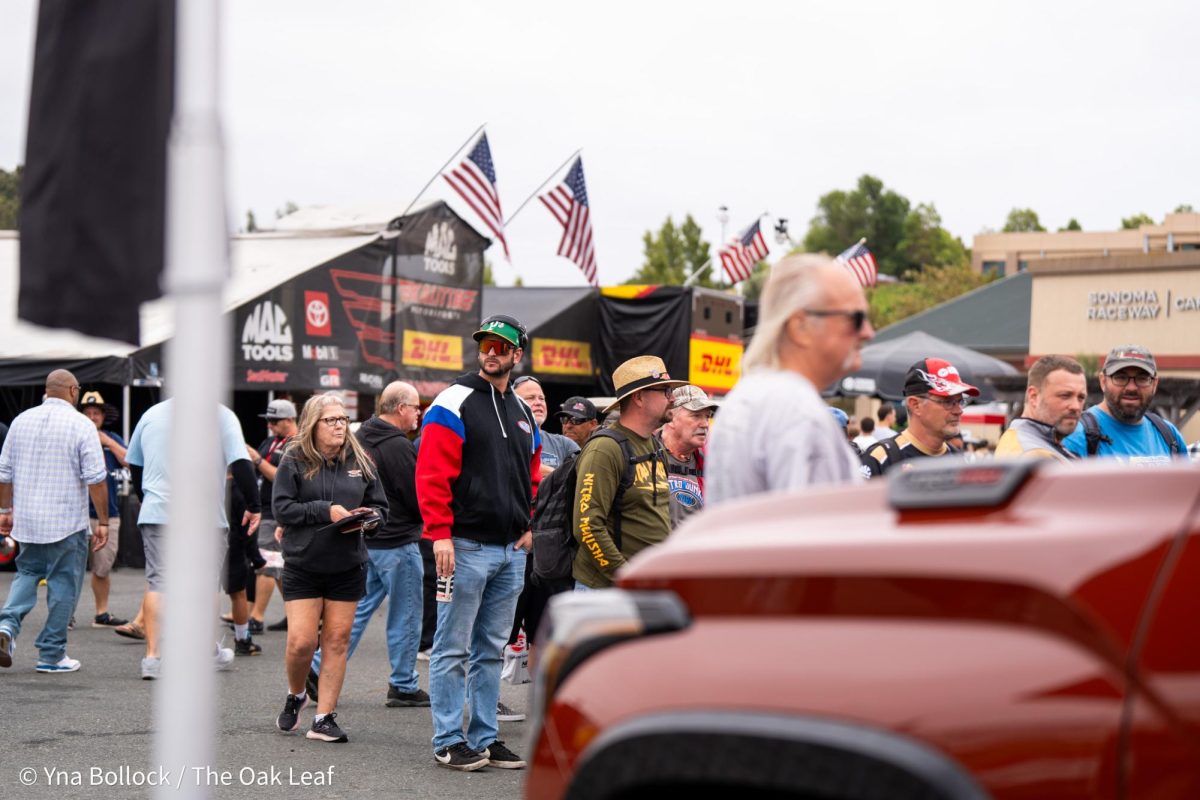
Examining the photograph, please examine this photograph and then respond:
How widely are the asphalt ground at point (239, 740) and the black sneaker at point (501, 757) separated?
5 centimetres

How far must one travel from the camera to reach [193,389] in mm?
2670

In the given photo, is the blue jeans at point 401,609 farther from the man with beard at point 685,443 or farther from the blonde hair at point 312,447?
the man with beard at point 685,443

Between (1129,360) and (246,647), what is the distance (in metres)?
Result: 6.87

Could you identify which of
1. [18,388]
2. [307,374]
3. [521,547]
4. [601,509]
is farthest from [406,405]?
[18,388]

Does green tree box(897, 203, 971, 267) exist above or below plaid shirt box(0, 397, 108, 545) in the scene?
above

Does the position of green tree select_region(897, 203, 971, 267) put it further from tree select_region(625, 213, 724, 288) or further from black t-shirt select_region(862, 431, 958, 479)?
black t-shirt select_region(862, 431, 958, 479)

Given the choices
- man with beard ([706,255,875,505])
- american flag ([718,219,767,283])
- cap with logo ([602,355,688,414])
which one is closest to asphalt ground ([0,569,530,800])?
cap with logo ([602,355,688,414])

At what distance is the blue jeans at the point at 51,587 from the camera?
955 centimetres

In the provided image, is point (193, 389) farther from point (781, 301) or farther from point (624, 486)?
point (624, 486)

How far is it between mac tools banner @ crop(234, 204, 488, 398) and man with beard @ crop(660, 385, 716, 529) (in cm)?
1078

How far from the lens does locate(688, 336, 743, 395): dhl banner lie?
2391 cm

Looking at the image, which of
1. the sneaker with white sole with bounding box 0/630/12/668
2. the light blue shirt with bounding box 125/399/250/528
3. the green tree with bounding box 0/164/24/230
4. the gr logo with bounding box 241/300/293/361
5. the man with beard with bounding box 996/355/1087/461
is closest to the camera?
the man with beard with bounding box 996/355/1087/461

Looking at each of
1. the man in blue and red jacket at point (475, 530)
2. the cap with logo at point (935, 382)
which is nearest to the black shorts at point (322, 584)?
the man in blue and red jacket at point (475, 530)

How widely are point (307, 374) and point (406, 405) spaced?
893 cm
